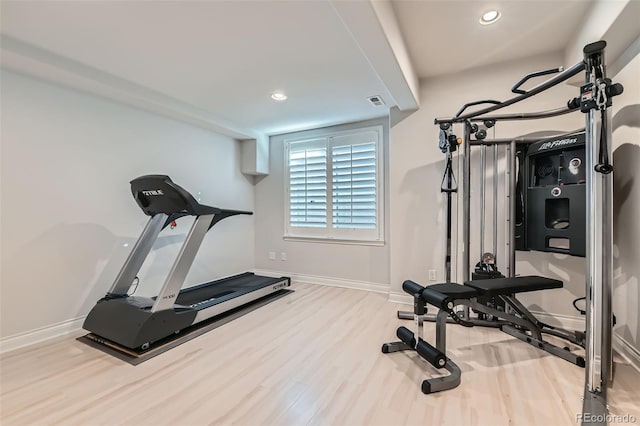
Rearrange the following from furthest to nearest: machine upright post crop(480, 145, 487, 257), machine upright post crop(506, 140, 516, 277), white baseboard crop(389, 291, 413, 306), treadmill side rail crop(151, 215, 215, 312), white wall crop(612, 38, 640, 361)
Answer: white baseboard crop(389, 291, 413, 306) < machine upright post crop(480, 145, 487, 257) < machine upright post crop(506, 140, 516, 277) < treadmill side rail crop(151, 215, 215, 312) < white wall crop(612, 38, 640, 361)

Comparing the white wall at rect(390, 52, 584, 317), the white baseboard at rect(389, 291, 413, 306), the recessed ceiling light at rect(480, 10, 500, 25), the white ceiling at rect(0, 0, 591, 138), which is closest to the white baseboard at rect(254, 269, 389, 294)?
the white baseboard at rect(389, 291, 413, 306)

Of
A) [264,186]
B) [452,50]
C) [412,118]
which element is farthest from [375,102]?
[264,186]

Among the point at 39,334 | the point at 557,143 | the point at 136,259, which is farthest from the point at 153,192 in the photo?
the point at 557,143

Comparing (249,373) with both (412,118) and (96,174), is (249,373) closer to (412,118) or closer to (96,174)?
(96,174)

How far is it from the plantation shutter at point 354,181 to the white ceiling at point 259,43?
0.89 m

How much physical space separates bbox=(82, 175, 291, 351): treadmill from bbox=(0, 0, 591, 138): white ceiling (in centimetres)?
98

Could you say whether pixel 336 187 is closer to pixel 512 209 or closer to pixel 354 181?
pixel 354 181

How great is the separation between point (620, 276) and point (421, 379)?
164 cm

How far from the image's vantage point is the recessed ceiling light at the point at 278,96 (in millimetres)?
3025

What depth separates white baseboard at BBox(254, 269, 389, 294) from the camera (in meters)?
3.80

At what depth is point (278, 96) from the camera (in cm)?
308

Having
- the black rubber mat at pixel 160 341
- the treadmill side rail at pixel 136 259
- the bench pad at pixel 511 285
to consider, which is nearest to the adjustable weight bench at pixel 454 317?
the bench pad at pixel 511 285

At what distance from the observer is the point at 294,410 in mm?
1525

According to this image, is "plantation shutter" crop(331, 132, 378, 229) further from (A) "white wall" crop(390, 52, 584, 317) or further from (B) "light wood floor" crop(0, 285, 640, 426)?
(B) "light wood floor" crop(0, 285, 640, 426)
